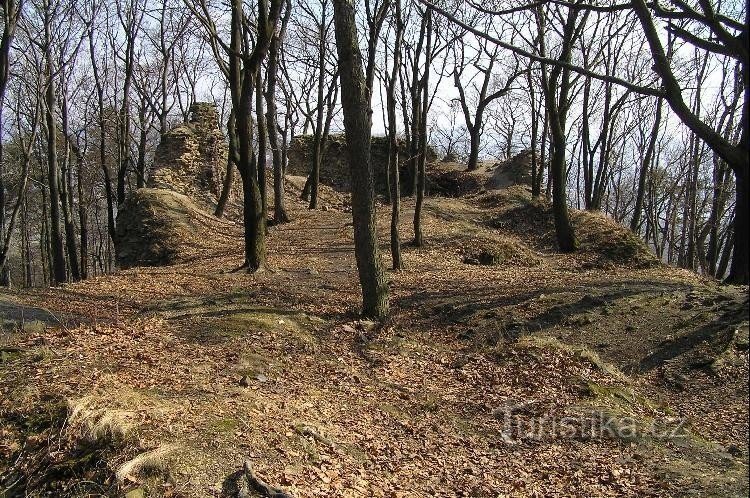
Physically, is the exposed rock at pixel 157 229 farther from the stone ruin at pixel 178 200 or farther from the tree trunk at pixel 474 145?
the tree trunk at pixel 474 145

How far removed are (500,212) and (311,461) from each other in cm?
1666

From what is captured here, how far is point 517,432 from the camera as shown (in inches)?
203

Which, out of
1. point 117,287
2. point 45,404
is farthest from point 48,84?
point 45,404

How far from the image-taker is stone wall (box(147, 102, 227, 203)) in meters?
20.9

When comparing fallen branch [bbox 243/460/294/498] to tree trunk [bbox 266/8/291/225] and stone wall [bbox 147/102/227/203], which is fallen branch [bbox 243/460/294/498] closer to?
tree trunk [bbox 266/8/291/225]

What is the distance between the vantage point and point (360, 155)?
7941 millimetres

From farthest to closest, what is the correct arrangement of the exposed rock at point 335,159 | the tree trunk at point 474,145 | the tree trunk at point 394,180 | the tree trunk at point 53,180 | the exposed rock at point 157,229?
the exposed rock at point 335,159 < the tree trunk at point 474,145 < the exposed rock at point 157,229 < the tree trunk at point 53,180 < the tree trunk at point 394,180

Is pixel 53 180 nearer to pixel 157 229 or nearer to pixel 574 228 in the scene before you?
pixel 157 229

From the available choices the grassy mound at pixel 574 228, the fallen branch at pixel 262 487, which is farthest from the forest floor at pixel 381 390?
the grassy mound at pixel 574 228

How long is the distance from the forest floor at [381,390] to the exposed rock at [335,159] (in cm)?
2012

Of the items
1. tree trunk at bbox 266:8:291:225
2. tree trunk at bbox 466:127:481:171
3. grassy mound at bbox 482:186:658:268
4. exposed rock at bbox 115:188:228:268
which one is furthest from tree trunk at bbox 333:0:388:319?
tree trunk at bbox 466:127:481:171

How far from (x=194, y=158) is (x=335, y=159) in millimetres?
10189

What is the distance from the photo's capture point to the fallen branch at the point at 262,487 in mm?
3801

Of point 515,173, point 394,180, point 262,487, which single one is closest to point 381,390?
point 262,487
